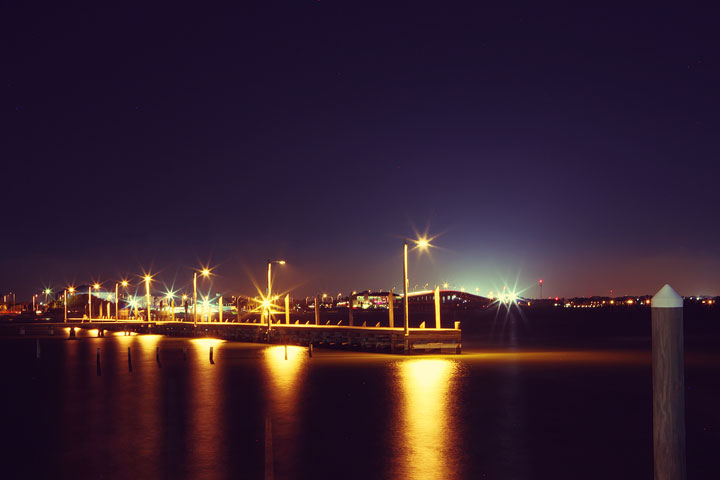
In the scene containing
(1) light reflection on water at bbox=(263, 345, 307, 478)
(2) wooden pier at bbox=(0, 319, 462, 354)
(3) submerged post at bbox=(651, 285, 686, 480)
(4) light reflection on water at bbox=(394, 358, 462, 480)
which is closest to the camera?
(3) submerged post at bbox=(651, 285, 686, 480)

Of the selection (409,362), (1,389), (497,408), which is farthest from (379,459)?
(409,362)

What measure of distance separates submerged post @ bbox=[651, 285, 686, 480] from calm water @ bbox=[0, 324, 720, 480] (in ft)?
17.2

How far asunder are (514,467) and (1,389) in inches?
782

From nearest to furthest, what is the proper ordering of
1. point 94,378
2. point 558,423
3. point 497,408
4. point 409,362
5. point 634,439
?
point 634,439
point 558,423
point 497,408
point 94,378
point 409,362

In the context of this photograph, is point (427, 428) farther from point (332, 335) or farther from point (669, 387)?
point (332, 335)

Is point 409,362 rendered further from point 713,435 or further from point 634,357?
point 713,435

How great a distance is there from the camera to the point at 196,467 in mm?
10781

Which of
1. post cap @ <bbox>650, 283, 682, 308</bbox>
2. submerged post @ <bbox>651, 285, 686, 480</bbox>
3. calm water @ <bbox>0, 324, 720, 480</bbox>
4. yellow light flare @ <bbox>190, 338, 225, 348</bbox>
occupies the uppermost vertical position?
post cap @ <bbox>650, 283, 682, 308</bbox>

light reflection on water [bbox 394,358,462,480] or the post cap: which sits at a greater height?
the post cap

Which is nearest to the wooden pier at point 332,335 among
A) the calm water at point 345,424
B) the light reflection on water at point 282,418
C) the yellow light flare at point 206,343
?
the yellow light flare at point 206,343

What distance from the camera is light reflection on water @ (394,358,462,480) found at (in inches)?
415

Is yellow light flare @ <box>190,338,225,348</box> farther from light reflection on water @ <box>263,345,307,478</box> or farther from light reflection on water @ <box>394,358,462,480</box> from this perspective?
light reflection on water @ <box>394,358,462,480</box>

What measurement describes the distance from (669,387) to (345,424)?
34.5ft

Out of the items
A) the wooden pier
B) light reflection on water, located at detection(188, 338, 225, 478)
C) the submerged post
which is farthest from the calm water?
the wooden pier
